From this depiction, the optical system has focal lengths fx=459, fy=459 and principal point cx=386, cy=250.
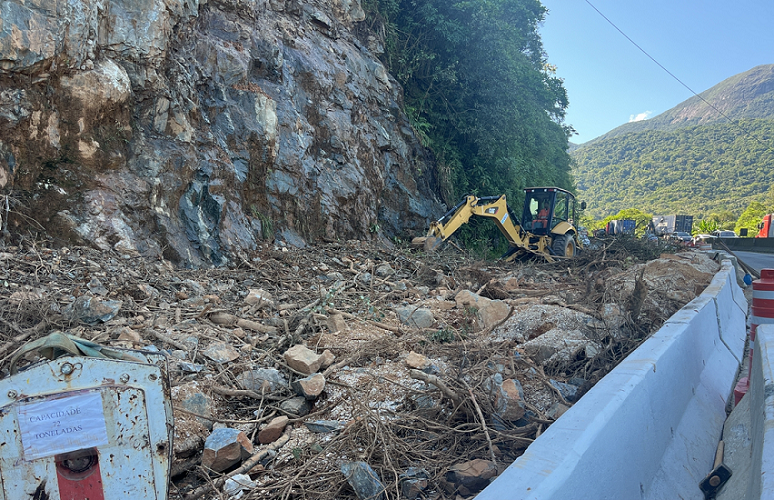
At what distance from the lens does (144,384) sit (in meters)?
1.90

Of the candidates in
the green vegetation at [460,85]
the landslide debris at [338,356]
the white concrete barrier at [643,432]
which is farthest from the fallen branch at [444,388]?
the green vegetation at [460,85]

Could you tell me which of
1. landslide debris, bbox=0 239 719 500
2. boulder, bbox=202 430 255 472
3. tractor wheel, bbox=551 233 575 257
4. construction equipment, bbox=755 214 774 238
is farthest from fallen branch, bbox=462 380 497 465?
construction equipment, bbox=755 214 774 238

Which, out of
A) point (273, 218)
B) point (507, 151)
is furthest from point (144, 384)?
point (507, 151)

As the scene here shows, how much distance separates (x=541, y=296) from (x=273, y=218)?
5.93 metres

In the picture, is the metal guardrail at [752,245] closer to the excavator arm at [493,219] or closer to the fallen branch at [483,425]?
the excavator arm at [493,219]

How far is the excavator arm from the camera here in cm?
1127

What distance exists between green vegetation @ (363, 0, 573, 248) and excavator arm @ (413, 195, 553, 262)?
2692 mm

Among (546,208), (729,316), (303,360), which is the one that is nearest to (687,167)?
(546,208)

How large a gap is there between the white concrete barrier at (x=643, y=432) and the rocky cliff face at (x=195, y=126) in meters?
7.08

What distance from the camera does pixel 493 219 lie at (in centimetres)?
1230

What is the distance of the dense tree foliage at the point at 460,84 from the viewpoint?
621 inches

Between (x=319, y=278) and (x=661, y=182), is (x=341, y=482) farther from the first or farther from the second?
(x=661, y=182)

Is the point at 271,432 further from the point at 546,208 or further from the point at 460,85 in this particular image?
the point at 460,85

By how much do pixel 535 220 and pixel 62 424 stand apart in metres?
13.2
